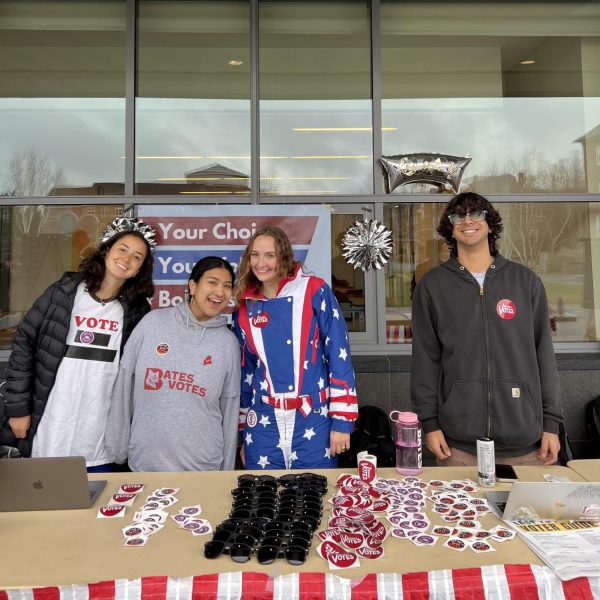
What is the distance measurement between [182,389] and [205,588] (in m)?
0.99

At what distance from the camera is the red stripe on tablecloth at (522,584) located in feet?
3.60

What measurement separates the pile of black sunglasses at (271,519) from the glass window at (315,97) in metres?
2.83

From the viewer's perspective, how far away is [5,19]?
417 cm

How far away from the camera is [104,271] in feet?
7.37

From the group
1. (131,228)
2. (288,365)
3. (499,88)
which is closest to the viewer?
(288,365)

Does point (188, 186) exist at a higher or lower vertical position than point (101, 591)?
higher

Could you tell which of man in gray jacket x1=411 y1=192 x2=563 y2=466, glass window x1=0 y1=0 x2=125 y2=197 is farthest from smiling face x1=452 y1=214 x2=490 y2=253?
glass window x1=0 y1=0 x2=125 y2=197

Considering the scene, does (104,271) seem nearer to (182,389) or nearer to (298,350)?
(182,389)

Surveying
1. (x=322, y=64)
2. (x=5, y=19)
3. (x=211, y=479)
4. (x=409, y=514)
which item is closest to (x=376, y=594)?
(x=409, y=514)

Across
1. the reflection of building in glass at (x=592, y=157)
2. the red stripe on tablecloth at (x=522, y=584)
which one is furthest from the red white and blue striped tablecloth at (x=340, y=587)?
the reflection of building in glass at (x=592, y=157)

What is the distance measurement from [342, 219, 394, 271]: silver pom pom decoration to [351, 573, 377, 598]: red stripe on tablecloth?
2.88m

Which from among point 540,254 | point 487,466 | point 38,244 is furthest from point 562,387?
point 38,244

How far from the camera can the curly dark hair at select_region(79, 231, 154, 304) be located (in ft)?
7.28

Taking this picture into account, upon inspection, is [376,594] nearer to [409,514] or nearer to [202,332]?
[409,514]
